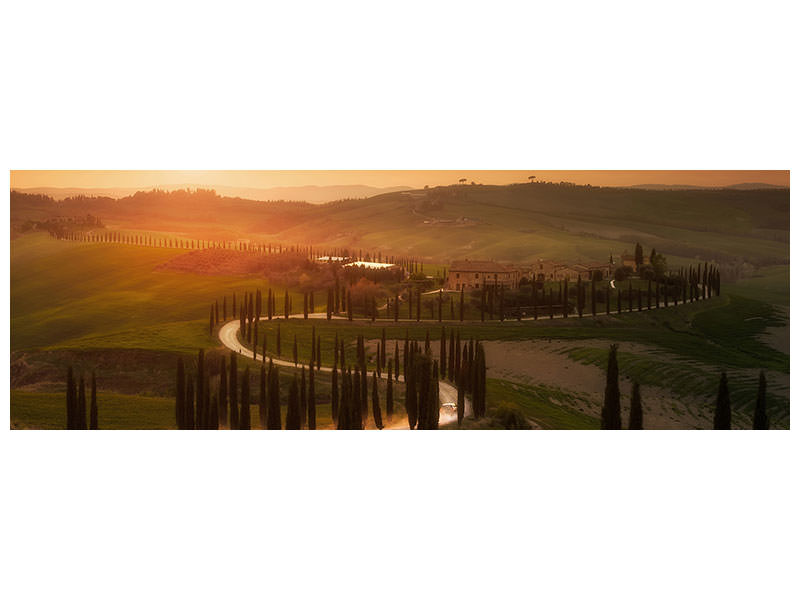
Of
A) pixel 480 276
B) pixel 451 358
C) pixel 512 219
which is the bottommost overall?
pixel 451 358

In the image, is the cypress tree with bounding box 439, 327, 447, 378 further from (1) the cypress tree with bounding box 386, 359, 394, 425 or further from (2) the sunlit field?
(1) the cypress tree with bounding box 386, 359, 394, 425

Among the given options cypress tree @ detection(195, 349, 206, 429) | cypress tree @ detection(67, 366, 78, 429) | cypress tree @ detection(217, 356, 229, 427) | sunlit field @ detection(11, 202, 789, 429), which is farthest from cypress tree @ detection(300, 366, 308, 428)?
cypress tree @ detection(67, 366, 78, 429)

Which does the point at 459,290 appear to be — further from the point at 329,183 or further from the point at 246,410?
the point at 246,410

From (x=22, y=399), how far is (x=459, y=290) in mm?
7499

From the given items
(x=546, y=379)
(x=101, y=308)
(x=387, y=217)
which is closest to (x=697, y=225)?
(x=546, y=379)

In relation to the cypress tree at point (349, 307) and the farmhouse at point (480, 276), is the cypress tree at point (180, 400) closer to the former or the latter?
the cypress tree at point (349, 307)

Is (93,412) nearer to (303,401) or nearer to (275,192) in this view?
(303,401)

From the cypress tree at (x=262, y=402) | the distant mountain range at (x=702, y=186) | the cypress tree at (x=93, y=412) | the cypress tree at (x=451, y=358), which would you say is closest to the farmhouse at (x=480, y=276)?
the cypress tree at (x=451, y=358)

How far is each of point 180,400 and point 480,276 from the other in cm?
552

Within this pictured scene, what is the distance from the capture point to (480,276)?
15055 mm

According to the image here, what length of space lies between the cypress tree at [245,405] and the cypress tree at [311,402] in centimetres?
98

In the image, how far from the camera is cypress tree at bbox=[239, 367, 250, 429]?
1367 cm

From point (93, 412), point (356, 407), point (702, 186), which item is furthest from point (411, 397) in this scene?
point (702, 186)

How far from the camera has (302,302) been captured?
14.8m
